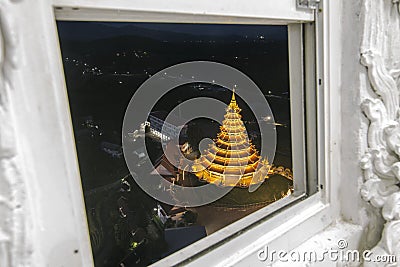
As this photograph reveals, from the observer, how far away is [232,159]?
108cm

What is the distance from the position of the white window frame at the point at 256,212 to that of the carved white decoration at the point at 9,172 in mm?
30

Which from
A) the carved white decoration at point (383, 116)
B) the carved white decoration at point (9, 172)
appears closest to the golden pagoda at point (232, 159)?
the carved white decoration at point (383, 116)

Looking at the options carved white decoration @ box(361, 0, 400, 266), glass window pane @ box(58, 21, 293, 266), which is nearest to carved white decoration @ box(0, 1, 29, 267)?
glass window pane @ box(58, 21, 293, 266)

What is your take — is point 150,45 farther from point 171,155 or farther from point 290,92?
point 290,92

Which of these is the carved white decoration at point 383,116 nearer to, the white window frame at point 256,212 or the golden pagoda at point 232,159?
the white window frame at point 256,212

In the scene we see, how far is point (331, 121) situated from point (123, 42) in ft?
2.12

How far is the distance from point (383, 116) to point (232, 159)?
493 mm

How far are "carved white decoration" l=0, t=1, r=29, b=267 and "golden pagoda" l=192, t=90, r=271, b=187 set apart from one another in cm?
61

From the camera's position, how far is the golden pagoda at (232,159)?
1.01 metres

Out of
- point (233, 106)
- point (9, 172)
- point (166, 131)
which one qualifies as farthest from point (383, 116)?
point (9, 172)

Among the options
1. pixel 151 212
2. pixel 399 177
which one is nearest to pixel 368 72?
pixel 399 177

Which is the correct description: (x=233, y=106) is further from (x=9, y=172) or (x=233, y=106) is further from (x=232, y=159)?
(x=9, y=172)

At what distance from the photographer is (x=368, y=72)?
3.01ft

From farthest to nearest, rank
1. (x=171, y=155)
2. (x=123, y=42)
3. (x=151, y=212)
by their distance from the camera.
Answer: (x=171, y=155) → (x=151, y=212) → (x=123, y=42)
